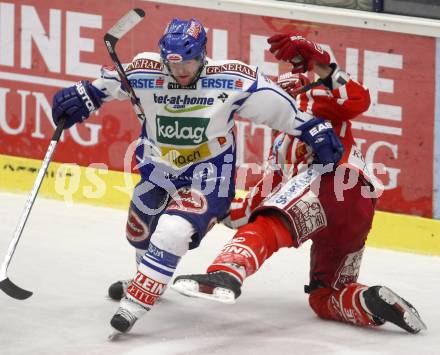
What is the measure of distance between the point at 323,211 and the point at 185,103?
658 millimetres

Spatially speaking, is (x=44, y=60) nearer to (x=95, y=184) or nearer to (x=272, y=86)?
(x=95, y=184)

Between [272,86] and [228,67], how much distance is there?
180mm

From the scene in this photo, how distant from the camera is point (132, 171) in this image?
781 centimetres

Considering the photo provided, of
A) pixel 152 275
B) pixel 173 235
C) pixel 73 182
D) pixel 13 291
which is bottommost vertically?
pixel 73 182

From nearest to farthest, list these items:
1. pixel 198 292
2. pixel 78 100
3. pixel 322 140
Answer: pixel 198 292 < pixel 322 140 < pixel 78 100

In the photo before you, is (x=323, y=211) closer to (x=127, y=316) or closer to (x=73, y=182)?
(x=127, y=316)

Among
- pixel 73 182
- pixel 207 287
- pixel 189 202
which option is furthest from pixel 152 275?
pixel 73 182

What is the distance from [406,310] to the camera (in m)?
5.68

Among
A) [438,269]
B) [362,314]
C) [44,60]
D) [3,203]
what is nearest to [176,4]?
[44,60]

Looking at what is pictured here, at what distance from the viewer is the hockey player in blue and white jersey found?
5508 mm

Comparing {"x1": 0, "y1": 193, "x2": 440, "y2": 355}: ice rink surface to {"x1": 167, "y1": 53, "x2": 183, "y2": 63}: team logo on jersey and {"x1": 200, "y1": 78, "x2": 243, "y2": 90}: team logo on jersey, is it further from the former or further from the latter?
{"x1": 167, "y1": 53, "x2": 183, "y2": 63}: team logo on jersey

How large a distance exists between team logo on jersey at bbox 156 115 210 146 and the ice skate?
63 cm

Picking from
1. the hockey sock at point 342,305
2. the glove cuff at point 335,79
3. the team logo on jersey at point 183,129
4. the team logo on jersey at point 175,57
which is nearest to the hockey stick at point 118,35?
the team logo on jersey at point 183,129

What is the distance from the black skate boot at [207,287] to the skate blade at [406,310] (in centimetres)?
77
